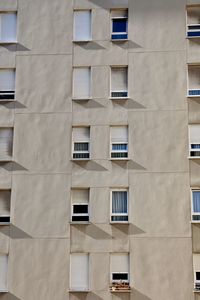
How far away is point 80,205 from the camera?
2597 cm

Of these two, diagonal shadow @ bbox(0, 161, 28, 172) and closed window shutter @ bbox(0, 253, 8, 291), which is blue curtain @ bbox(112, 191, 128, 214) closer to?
diagonal shadow @ bbox(0, 161, 28, 172)

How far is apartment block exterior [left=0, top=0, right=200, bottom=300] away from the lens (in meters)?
24.9

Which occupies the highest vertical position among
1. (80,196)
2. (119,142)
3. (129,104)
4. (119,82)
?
(119,82)

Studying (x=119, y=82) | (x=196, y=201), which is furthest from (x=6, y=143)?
(x=196, y=201)

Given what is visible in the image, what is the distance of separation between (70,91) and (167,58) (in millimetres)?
4939

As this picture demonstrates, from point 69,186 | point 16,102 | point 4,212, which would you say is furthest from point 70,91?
point 4,212

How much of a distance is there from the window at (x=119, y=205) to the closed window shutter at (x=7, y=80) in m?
7.27

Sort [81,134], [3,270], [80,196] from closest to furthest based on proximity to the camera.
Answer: [3,270], [80,196], [81,134]

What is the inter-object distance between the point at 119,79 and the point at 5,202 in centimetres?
801

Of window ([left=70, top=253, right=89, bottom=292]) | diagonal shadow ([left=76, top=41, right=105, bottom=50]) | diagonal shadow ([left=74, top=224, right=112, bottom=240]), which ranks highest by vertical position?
diagonal shadow ([left=76, top=41, right=105, bottom=50])

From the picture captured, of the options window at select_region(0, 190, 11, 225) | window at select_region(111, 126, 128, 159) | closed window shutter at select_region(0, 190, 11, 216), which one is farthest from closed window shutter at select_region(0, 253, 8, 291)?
window at select_region(111, 126, 128, 159)

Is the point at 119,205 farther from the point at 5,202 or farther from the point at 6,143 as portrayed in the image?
the point at 6,143

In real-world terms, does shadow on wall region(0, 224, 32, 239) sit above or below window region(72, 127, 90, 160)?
below

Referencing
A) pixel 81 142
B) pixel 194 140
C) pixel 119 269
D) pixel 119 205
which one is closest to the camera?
pixel 119 269
